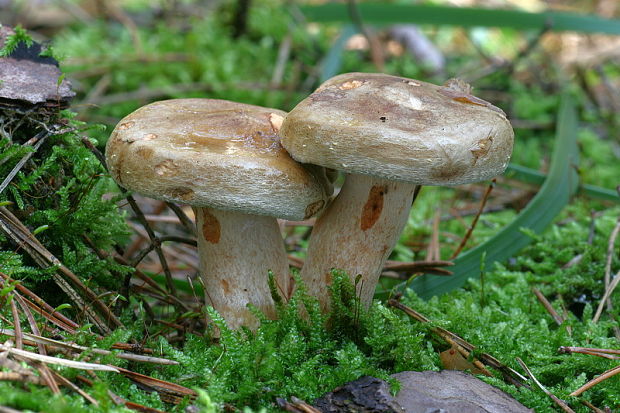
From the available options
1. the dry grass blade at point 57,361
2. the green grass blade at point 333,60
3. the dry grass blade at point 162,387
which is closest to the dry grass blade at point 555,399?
the dry grass blade at point 162,387

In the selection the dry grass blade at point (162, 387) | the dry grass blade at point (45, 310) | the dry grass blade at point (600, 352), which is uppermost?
the dry grass blade at point (600, 352)

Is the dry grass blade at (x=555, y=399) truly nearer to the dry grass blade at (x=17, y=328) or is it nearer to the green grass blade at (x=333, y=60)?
the dry grass blade at (x=17, y=328)

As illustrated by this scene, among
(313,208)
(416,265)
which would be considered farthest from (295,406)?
(416,265)

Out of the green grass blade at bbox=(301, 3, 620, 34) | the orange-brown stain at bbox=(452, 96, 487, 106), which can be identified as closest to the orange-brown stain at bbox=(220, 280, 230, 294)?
the orange-brown stain at bbox=(452, 96, 487, 106)

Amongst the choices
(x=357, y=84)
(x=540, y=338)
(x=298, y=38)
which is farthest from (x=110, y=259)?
(x=298, y=38)

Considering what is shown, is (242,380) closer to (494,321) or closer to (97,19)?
(494,321)

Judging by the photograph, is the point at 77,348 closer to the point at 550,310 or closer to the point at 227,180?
the point at 227,180

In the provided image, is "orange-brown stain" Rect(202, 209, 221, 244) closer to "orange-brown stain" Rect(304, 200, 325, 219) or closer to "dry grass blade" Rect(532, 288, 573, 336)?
"orange-brown stain" Rect(304, 200, 325, 219)
